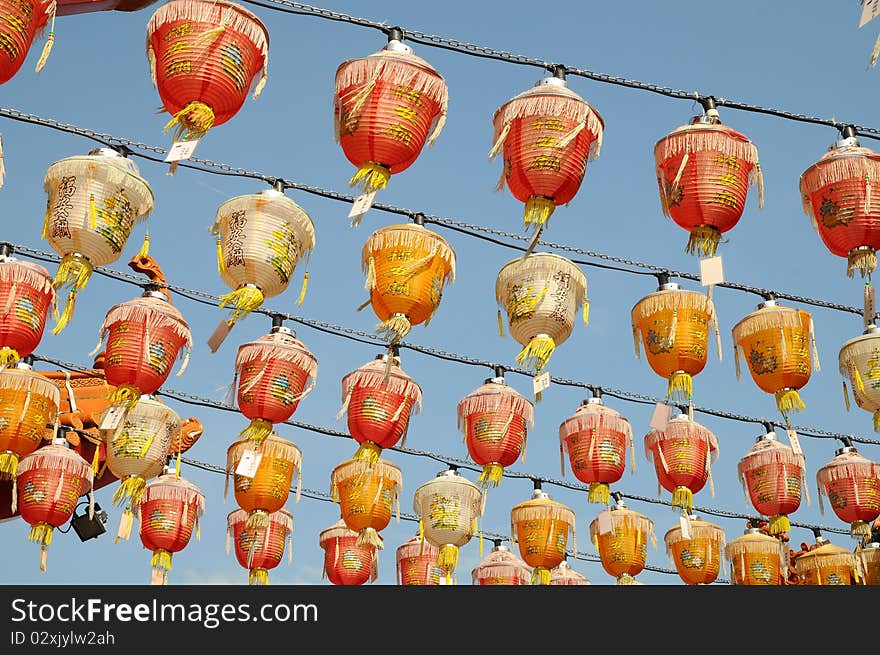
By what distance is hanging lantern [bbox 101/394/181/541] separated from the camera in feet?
A: 23.0

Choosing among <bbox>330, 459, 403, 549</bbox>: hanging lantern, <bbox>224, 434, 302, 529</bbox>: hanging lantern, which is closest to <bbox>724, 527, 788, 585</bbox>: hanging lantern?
<bbox>330, 459, 403, 549</bbox>: hanging lantern

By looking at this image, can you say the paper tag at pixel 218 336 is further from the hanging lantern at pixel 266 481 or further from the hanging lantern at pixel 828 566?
the hanging lantern at pixel 828 566

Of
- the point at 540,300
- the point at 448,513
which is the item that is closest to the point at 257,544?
the point at 448,513

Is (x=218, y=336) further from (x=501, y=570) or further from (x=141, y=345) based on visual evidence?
(x=501, y=570)

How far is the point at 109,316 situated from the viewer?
6.68 metres

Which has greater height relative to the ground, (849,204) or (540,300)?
(849,204)

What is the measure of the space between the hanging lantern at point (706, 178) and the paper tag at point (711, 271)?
167 mm

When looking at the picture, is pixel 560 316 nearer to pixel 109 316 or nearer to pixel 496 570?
pixel 109 316

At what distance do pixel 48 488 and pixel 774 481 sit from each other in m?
5.23

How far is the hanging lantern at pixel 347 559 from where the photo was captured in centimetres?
880

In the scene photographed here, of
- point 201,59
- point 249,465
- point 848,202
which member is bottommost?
point 249,465

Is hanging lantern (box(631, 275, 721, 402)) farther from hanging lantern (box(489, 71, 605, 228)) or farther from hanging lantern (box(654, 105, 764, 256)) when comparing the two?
hanging lantern (box(489, 71, 605, 228))

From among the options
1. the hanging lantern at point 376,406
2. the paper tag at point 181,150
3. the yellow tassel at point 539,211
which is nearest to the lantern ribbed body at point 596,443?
the hanging lantern at point 376,406

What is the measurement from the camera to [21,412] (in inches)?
273
